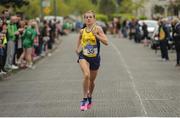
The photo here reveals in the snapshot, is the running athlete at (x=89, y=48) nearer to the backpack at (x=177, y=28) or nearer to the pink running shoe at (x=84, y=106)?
the pink running shoe at (x=84, y=106)

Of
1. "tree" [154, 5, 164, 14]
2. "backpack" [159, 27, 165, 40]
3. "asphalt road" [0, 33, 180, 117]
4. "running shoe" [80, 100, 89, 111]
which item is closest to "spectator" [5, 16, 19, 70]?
"asphalt road" [0, 33, 180, 117]

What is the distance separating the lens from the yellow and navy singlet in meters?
13.0

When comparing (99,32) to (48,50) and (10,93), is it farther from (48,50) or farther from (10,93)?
(48,50)

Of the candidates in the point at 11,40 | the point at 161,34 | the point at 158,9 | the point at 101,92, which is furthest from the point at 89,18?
the point at 158,9

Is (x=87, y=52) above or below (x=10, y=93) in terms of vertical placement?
above

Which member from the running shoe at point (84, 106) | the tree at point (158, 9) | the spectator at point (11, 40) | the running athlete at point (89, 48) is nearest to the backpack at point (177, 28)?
the spectator at point (11, 40)

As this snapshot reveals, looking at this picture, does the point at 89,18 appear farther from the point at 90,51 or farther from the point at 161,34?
the point at 161,34

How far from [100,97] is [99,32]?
2.68 metres

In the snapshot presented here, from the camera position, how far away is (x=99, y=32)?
12984 mm

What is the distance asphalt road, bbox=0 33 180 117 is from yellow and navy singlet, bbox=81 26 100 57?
1130 millimetres

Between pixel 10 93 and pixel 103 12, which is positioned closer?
pixel 10 93

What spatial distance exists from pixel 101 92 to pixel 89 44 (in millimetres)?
3535

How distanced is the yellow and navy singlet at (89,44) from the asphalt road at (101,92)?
1.13 m

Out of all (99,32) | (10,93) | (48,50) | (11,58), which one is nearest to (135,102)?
(99,32)
